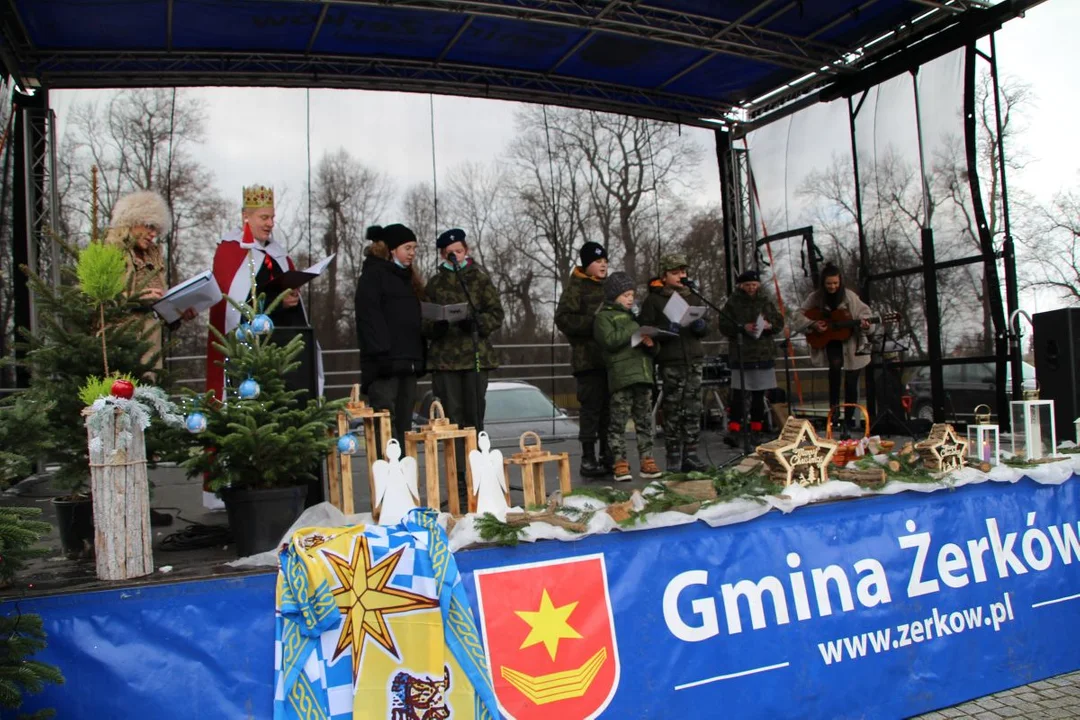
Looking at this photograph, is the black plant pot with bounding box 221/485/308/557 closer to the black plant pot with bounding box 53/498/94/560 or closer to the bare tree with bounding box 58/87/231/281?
the black plant pot with bounding box 53/498/94/560

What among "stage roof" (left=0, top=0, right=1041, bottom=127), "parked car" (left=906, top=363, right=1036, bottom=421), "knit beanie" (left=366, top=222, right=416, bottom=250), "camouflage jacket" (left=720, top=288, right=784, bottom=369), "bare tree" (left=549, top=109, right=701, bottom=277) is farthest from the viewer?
"bare tree" (left=549, top=109, right=701, bottom=277)

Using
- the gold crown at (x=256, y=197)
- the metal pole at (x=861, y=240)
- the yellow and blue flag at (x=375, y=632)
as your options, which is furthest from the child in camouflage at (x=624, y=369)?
the metal pole at (x=861, y=240)

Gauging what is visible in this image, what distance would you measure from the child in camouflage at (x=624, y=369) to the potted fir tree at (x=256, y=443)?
2327 millimetres

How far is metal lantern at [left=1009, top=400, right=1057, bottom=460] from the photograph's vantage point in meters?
3.87

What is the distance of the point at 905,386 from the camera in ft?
24.7

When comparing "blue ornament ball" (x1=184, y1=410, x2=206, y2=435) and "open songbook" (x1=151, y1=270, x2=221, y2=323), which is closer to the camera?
"blue ornament ball" (x1=184, y1=410, x2=206, y2=435)

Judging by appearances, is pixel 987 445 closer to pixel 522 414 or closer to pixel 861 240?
pixel 861 240

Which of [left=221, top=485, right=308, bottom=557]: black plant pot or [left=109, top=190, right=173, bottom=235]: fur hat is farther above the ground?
[left=109, top=190, right=173, bottom=235]: fur hat

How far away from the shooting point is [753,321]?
6.21 m

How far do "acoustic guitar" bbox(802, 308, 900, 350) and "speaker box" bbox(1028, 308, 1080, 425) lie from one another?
1861 mm

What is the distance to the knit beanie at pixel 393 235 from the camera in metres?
4.33

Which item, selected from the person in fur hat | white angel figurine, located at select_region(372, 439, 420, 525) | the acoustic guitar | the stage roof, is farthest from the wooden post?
the acoustic guitar

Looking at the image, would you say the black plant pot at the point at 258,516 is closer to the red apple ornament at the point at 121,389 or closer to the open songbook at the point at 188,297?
the red apple ornament at the point at 121,389

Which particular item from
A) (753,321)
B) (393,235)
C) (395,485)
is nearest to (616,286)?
(393,235)
